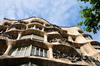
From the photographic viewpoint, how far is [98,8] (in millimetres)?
9438

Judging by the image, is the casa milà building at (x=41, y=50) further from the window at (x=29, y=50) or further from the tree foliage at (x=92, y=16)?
the tree foliage at (x=92, y=16)

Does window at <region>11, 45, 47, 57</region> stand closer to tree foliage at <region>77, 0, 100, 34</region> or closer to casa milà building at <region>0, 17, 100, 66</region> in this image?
casa milà building at <region>0, 17, 100, 66</region>

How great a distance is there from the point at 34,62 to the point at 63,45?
18.1ft

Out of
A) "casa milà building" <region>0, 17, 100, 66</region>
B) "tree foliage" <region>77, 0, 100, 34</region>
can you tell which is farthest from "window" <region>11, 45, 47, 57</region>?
"tree foliage" <region>77, 0, 100, 34</region>

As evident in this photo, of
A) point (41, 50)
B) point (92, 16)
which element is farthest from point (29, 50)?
point (92, 16)

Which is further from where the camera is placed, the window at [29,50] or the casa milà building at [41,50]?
the window at [29,50]

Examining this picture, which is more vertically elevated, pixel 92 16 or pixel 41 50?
pixel 92 16

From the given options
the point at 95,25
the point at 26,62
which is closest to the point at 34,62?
the point at 26,62

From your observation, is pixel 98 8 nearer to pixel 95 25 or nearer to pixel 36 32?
pixel 95 25

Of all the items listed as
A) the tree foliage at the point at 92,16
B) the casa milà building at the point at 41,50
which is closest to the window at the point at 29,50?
the casa milà building at the point at 41,50

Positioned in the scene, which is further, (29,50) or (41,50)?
(41,50)

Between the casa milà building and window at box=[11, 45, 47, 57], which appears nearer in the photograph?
the casa milà building

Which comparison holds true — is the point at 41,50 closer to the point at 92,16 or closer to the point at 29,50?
the point at 29,50

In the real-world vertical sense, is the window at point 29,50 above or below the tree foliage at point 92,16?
below
